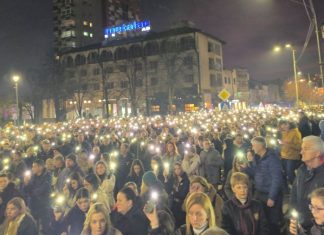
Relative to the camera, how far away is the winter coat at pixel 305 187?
175 inches

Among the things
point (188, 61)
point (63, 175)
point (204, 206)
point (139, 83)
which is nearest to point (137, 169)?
point (63, 175)

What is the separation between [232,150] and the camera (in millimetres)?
10367

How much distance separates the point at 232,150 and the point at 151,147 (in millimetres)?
2471

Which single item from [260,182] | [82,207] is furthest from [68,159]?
[260,182]

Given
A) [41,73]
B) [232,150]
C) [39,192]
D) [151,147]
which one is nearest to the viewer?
[39,192]

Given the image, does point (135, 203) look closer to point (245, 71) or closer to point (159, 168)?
A: point (159, 168)

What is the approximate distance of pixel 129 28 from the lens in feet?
246

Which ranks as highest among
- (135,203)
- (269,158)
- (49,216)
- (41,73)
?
(41,73)

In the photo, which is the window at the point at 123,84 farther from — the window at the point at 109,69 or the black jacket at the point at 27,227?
the black jacket at the point at 27,227

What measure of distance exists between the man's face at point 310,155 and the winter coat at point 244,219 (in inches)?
32.1

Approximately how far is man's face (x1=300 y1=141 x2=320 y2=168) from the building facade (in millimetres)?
48681

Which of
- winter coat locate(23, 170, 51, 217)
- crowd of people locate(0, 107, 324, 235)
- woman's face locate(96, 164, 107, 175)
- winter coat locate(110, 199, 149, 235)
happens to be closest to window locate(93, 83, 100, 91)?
crowd of people locate(0, 107, 324, 235)

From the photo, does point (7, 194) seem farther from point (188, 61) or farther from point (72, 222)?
point (188, 61)

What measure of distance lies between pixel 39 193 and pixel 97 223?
3413 mm
